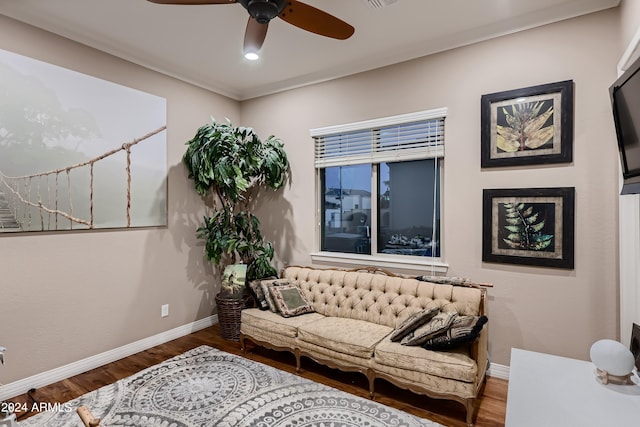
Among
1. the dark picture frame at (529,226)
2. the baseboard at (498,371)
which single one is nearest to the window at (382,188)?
the dark picture frame at (529,226)

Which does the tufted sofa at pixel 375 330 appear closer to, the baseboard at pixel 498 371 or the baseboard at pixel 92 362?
the baseboard at pixel 498 371

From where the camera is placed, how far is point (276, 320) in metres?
3.16

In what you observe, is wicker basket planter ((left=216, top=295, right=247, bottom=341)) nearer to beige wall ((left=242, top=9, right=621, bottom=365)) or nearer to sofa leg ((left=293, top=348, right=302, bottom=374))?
sofa leg ((left=293, top=348, right=302, bottom=374))

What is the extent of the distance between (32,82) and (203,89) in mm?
1741

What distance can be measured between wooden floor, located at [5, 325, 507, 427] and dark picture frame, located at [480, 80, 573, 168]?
74.4 inches

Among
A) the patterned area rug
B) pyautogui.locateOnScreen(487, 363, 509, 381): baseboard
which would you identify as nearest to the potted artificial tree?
the patterned area rug

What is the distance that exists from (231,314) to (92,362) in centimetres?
129

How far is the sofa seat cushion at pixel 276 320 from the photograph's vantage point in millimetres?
3049

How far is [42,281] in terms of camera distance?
2.78 metres

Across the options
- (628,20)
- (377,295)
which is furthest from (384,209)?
(628,20)

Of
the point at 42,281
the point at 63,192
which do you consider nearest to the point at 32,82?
the point at 63,192

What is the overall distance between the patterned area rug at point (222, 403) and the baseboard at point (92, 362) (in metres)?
0.45

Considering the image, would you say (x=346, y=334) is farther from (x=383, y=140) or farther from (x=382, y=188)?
(x=383, y=140)

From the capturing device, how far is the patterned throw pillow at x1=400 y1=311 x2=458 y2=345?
2.42m
